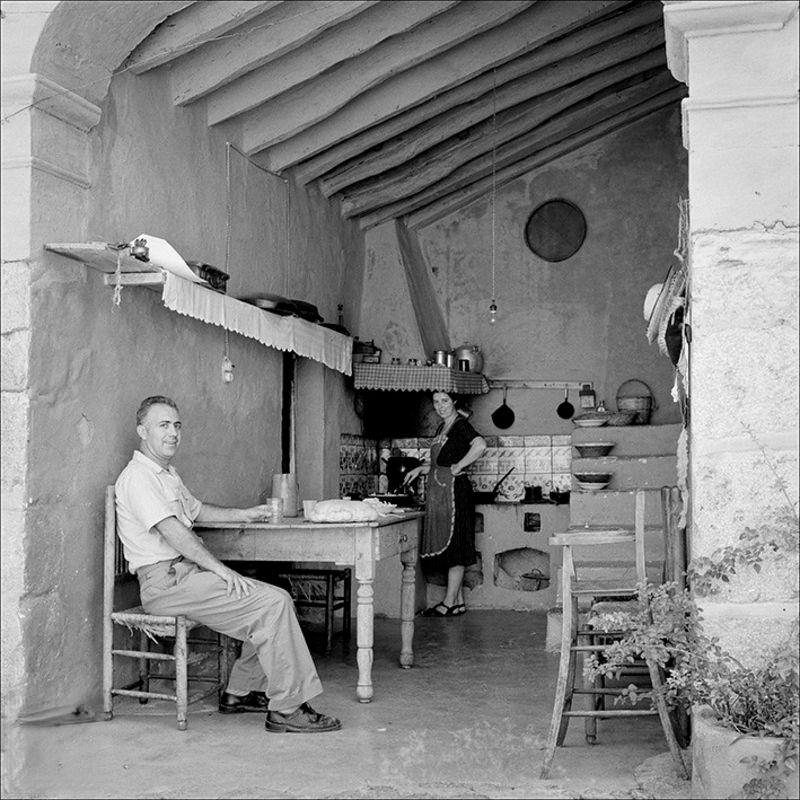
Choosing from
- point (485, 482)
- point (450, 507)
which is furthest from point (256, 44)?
point (485, 482)

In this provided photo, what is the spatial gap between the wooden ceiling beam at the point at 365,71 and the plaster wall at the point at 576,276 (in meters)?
2.55

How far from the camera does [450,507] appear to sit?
8062mm

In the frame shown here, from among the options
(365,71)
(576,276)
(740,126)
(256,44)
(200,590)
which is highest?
(365,71)

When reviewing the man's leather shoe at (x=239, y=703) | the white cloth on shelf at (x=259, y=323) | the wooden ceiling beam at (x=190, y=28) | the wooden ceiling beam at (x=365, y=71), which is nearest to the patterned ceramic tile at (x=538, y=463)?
the white cloth on shelf at (x=259, y=323)

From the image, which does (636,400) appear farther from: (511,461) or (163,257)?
(163,257)

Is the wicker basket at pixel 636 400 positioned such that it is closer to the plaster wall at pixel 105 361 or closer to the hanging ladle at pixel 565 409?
the hanging ladle at pixel 565 409

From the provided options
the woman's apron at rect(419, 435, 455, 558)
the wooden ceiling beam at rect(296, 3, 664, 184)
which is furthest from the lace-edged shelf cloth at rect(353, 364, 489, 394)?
the wooden ceiling beam at rect(296, 3, 664, 184)

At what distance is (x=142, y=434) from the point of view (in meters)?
4.83

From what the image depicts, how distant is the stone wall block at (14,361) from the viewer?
14.0ft

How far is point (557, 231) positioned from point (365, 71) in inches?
140

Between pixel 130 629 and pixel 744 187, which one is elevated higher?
pixel 744 187

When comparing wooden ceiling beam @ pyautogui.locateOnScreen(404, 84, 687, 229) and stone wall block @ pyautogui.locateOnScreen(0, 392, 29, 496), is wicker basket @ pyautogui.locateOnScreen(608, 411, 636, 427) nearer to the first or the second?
wooden ceiling beam @ pyautogui.locateOnScreen(404, 84, 687, 229)

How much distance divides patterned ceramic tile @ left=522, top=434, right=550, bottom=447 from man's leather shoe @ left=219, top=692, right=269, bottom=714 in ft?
14.9

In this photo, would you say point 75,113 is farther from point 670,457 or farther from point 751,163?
point 670,457
